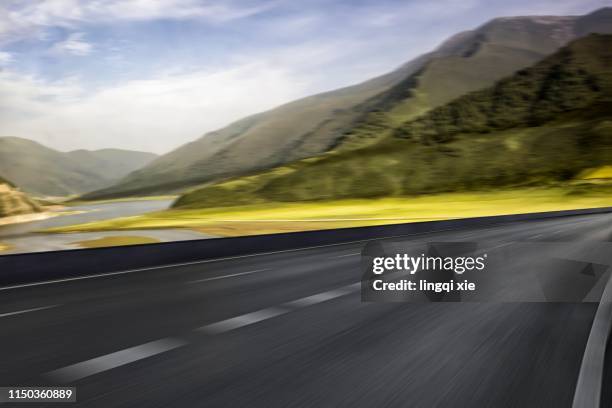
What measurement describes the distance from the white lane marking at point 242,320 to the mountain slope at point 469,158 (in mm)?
121671

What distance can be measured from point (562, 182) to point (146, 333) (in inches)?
4784

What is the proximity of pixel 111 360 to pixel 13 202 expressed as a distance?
11666 cm

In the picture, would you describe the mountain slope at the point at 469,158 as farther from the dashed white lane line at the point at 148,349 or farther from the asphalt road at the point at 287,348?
the dashed white lane line at the point at 148,349

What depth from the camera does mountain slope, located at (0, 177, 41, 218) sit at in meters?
108

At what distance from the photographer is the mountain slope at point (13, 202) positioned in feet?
356

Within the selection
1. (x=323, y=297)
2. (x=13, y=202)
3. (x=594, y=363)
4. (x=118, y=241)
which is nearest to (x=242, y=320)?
(x=323, y=297)

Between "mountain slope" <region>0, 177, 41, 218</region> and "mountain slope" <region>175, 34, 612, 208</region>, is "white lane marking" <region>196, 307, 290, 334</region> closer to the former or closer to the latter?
"mountain slope" <region>0, 177, 41, 218</region>

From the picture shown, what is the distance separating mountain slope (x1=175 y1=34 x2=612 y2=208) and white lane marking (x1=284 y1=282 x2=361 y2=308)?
11891 centimetres

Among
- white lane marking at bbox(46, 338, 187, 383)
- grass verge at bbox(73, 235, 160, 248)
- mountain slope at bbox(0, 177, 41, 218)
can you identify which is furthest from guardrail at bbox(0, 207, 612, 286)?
mountain slope at bbox(0, 177, 41, 218)

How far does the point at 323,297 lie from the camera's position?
10148mm

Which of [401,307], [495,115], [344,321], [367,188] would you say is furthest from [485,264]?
[495,115]

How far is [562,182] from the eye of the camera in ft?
391

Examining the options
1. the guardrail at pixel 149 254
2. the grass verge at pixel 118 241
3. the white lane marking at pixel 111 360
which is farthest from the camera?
the grass verge at pixel 118 241

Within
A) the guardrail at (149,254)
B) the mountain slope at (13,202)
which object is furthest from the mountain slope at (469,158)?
the guardrail at (149,254)
